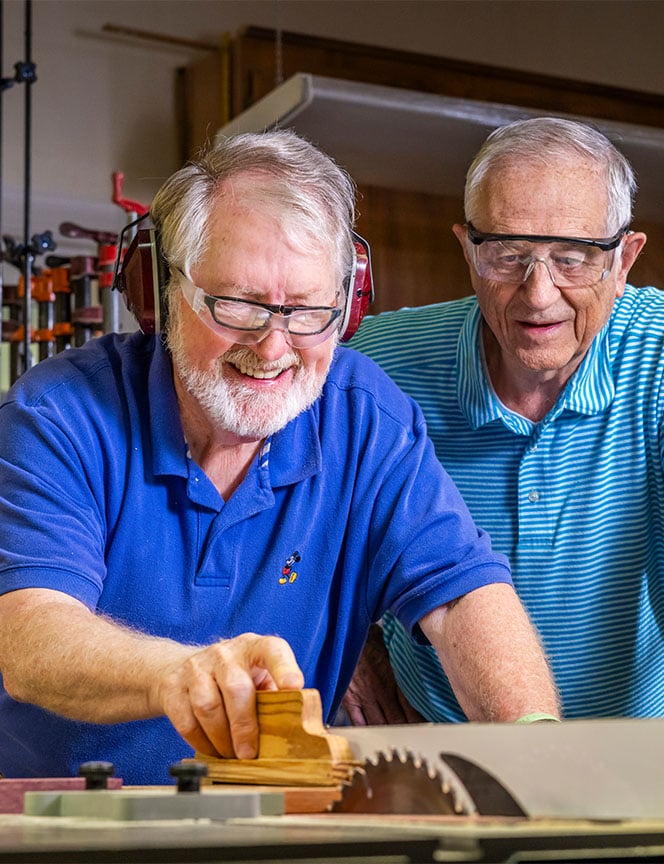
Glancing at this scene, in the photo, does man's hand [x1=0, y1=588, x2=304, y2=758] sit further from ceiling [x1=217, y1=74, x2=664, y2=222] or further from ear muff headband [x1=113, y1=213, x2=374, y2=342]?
ceiling [x1=217, y1=74, x2=664, y2=222]

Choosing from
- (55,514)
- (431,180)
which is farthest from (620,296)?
(431,180)

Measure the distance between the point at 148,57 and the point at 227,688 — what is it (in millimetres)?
3588

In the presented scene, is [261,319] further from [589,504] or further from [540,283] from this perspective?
[589,504]

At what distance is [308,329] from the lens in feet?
4.63

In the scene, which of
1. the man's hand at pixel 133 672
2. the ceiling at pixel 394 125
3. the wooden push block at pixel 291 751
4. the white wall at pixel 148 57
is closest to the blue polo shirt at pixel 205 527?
the man's hand at pixel 133 672

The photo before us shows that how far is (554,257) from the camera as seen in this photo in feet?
5.66

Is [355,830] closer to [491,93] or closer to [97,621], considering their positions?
[97,621]

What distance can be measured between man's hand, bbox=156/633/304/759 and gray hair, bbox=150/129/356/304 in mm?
582

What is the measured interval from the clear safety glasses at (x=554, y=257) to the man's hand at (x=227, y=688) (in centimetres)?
91

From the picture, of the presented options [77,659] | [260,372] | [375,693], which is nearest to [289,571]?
[260,372]

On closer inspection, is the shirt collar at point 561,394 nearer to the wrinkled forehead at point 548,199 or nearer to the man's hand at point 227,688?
the wrinkled forehead at point 548,199

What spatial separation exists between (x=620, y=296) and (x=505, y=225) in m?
0.24

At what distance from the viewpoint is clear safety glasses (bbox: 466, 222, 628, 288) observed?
1.72 metres

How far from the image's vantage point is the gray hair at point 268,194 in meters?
1.43
